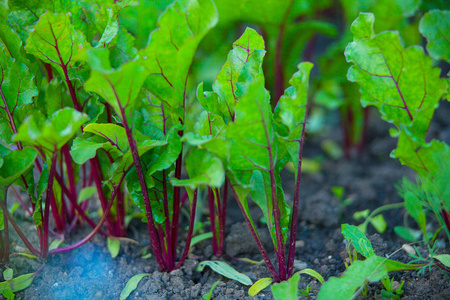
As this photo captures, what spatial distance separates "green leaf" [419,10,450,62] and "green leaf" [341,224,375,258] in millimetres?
578

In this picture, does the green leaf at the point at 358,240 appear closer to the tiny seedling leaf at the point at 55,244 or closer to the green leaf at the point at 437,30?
the green leaf at the point at 437,30

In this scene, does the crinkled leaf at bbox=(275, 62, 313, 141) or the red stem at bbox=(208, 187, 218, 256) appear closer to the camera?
the crinkled leaf at bbox=(275, 62, 313, 141)

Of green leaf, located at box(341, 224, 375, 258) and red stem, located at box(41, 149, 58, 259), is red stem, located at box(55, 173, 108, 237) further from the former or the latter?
green leaf, located at box(341, 224, 375, 258)

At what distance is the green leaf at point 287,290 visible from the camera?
918 millimetres

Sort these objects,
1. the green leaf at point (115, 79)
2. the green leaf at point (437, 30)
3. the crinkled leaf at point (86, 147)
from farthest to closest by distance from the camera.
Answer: the green leaf at point (437, 30) < the crinkled leaf at point (86, 147) < the green leaf at point (115, 79)

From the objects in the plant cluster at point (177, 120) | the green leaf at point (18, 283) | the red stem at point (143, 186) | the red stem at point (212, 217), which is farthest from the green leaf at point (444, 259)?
the green leaf at point (18, 283)

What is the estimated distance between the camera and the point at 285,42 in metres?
2.03

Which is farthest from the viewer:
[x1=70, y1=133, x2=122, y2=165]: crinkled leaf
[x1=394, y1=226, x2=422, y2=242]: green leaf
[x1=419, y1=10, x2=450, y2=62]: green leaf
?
[x1=394, y1=226, x2=422, y2=242]: green leaf

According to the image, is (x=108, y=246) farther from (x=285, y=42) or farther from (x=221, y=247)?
(x=285, y=42)

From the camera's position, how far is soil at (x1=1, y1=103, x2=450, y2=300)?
109 cm

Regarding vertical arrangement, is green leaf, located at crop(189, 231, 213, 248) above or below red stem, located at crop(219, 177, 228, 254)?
below

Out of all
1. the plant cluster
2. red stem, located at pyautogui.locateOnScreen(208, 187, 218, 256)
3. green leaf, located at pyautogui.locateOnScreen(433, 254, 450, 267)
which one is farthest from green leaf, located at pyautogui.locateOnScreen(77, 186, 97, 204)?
green leaf, located at pyautogui.locateOnScreen(433, 254, 450, 267)

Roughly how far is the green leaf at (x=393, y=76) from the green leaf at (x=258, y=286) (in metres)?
0.54

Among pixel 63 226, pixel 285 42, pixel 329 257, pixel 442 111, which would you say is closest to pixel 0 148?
pixel 63 226
